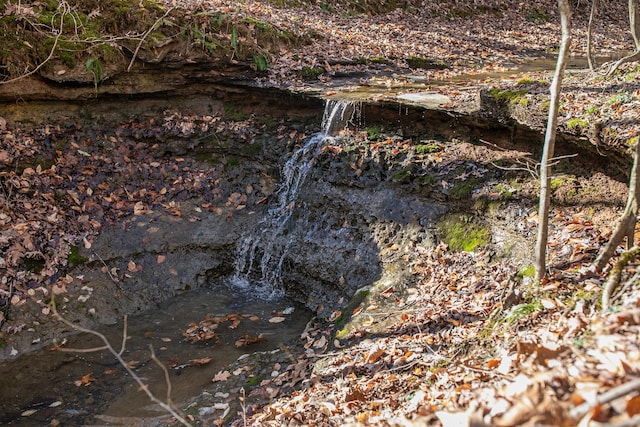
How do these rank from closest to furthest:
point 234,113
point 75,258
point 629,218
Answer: point 629,218, point 75,258, point 234,113

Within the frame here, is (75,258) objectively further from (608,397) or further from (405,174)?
(608,397)

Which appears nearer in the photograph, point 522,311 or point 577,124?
point 522,311

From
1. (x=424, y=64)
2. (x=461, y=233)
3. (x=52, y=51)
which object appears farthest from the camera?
(x=424, y=64)

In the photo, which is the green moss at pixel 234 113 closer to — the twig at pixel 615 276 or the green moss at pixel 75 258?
the green moss at pixel 75 258

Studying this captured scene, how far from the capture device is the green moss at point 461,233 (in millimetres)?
6430

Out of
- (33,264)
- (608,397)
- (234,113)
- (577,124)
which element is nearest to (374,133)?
(234,113)

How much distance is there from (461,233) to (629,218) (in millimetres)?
2691

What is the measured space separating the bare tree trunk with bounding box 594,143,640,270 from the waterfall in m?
4.88

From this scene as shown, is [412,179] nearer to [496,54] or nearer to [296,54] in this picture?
[296,54]

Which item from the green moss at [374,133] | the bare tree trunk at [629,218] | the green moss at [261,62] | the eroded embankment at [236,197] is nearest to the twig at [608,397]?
the bare tree trunk at [629,218]

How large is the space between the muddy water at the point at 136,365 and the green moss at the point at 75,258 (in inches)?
45.4

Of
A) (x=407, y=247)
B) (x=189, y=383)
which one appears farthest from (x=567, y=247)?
(x=189, y=383)

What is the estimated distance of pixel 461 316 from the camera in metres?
5.04

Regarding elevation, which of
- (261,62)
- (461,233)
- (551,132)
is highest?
(261,62)
